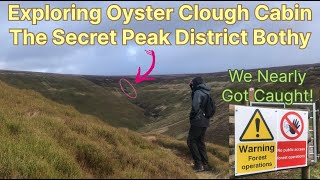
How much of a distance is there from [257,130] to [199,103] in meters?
1.36

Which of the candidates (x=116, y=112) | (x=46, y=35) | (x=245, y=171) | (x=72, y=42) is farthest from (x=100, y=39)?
(x=116, y=112)

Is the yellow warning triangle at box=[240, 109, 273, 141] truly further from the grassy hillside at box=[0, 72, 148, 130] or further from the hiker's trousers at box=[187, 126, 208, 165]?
the grassy hillside at box=[0, 72, 148, 130]

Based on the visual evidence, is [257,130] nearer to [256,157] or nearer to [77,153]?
[256,157]

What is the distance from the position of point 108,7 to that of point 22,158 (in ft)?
12.9

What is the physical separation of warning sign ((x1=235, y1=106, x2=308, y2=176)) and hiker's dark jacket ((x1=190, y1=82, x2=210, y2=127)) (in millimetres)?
1270

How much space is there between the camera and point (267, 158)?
24.0ft

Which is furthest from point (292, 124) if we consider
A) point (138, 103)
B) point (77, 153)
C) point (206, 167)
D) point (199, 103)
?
point (138, 103)

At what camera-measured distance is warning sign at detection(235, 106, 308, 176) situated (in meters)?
7.02

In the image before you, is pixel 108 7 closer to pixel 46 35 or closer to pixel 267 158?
pixel 46 35

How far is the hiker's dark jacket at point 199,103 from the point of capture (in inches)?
322

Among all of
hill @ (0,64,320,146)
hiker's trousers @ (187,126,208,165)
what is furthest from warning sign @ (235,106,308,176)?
hill @ (0,64,320,146)

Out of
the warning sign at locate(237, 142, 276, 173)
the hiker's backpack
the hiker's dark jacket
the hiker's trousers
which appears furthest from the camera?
the hiker's trousers

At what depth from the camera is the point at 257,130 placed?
7.22m

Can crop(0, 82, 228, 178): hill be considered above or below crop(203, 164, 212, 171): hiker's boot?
above
